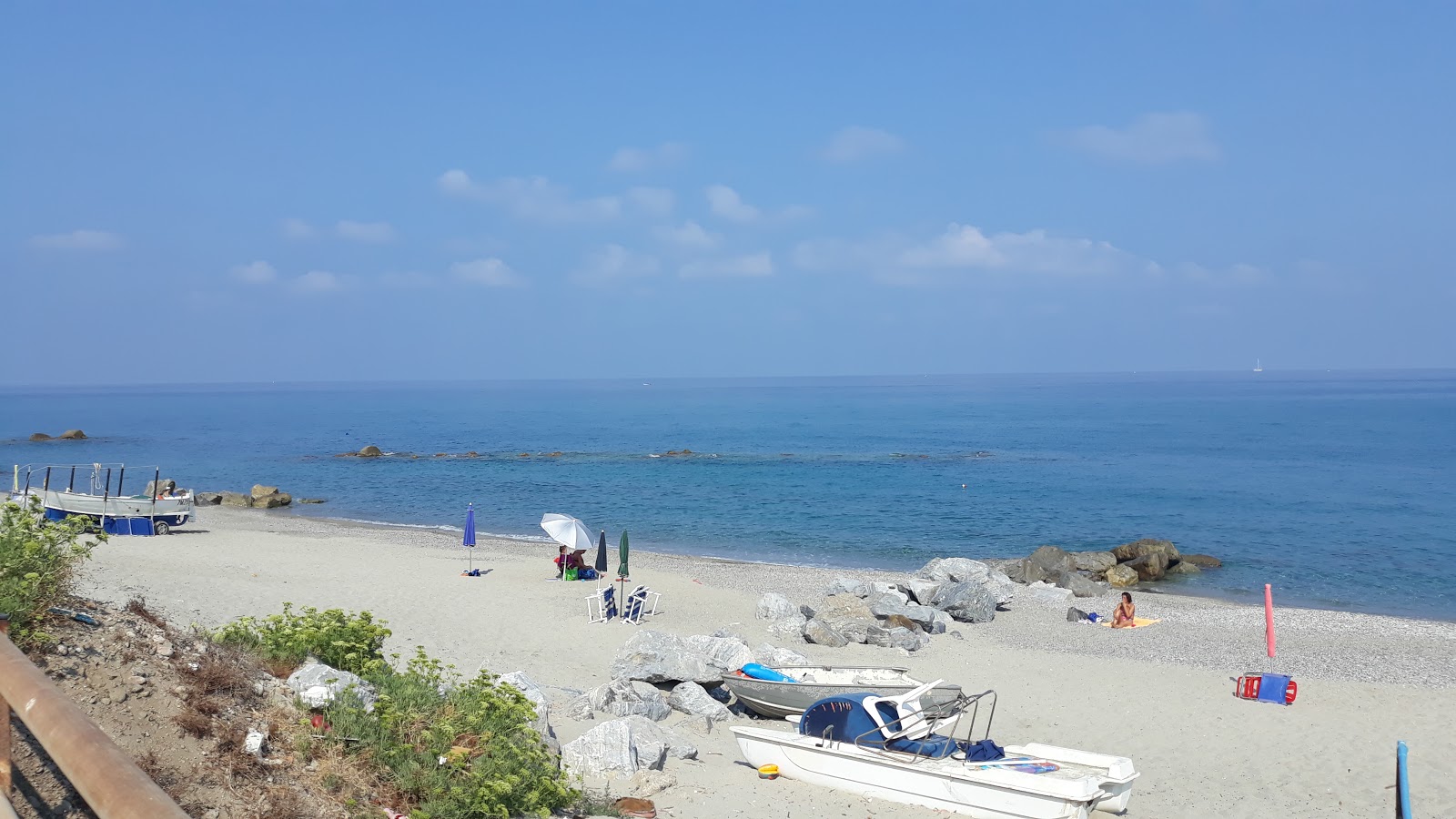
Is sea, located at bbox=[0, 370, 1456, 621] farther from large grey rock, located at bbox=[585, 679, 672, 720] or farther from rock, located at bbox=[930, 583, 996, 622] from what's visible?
large grey rock, located at bbox=[585, 679, 672, 720]

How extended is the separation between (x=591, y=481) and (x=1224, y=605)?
36457 millimetres

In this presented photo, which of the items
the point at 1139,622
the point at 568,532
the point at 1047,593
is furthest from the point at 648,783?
the point at 1047,593

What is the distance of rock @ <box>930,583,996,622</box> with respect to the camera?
2377cm

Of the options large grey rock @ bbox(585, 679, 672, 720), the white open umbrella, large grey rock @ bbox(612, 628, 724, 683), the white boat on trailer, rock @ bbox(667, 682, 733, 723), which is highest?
the white open umbrella

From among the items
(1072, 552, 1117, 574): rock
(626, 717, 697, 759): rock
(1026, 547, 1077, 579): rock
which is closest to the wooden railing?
(626, 717, 697, 759): rock

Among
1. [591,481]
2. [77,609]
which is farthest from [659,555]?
[77,609]

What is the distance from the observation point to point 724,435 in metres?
96.7

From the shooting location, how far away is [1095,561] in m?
33.4

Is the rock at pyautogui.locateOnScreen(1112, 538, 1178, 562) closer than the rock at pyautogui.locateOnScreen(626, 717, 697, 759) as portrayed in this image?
No

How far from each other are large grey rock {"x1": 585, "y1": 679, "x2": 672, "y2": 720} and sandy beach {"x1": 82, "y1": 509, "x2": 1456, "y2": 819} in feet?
2.22

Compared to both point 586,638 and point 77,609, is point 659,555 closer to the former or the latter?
point 586,638

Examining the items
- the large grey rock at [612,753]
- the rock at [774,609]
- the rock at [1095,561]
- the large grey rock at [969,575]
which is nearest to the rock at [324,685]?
the large grey rock at [612,753]

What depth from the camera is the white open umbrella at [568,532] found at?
23844 mm

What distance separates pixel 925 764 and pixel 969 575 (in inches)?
658
